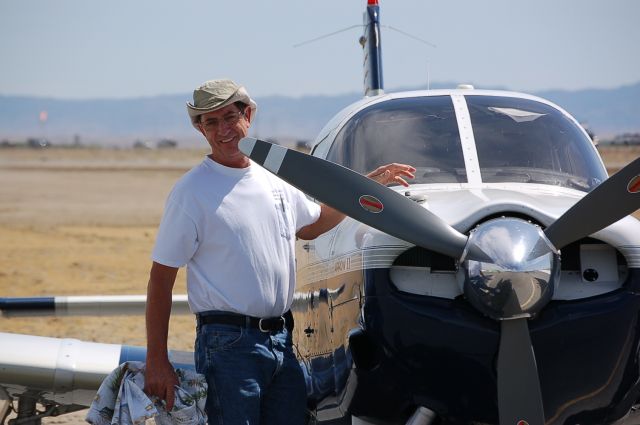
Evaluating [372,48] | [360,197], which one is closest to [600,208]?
[360,197]

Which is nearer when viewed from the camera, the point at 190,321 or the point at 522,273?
the point at 522,273

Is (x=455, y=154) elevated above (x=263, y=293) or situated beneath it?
elevated above

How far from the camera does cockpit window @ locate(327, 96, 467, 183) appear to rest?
19.2 feet

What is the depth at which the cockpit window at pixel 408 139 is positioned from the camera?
5.85 meters

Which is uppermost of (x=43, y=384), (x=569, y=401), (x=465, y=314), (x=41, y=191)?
(x=465, y=314)

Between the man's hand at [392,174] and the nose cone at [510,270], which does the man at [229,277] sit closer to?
the man's hand at [392,174]

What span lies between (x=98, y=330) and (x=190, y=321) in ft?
5.38

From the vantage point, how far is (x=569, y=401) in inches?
190

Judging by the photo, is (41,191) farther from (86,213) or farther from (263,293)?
(263,293)

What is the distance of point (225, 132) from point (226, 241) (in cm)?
49

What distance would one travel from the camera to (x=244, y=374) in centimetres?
497

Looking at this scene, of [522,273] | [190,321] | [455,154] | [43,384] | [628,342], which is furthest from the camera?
[190,321]

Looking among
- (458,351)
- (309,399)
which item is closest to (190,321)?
(309,399)

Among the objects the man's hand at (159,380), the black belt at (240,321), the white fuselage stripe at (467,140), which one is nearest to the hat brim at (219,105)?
the black belt at (240,321)
